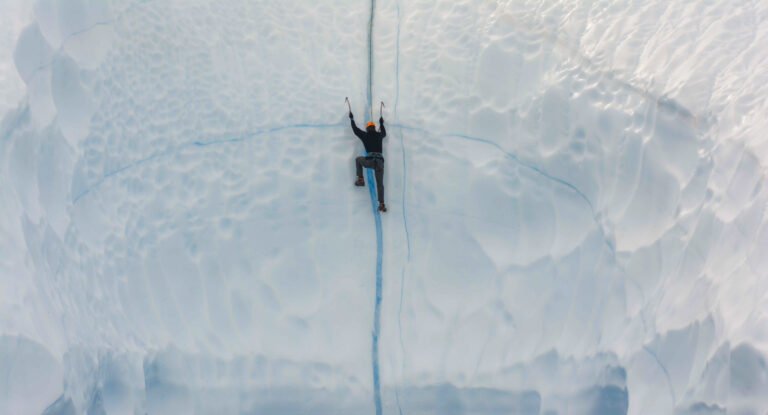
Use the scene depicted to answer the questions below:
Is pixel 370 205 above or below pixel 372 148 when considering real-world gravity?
below

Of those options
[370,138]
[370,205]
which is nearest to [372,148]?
[370,138]

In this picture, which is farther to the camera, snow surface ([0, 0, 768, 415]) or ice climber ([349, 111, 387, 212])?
ice climber ([349, 111, 387, 212])

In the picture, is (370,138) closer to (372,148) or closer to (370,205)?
(372,148)

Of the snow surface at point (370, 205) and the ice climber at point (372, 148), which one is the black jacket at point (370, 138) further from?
the snow surface at point (370, 205)

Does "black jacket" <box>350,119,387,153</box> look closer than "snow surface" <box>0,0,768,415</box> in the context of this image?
No

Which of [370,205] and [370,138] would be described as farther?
[370,205]

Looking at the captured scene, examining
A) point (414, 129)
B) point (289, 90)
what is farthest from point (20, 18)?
point (414, 129)

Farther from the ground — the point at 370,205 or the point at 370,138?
the point at 370,138

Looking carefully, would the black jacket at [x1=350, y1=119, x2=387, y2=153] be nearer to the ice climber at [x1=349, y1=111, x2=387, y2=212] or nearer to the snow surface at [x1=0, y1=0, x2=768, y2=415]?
the ice climber at [x1=349, y1=111, x2=387, y2=212]

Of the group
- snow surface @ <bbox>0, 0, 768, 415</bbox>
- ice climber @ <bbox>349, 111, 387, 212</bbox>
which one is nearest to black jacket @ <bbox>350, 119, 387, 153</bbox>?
ice climber @ <bbox>349, 111, 387, 212</bbox>
